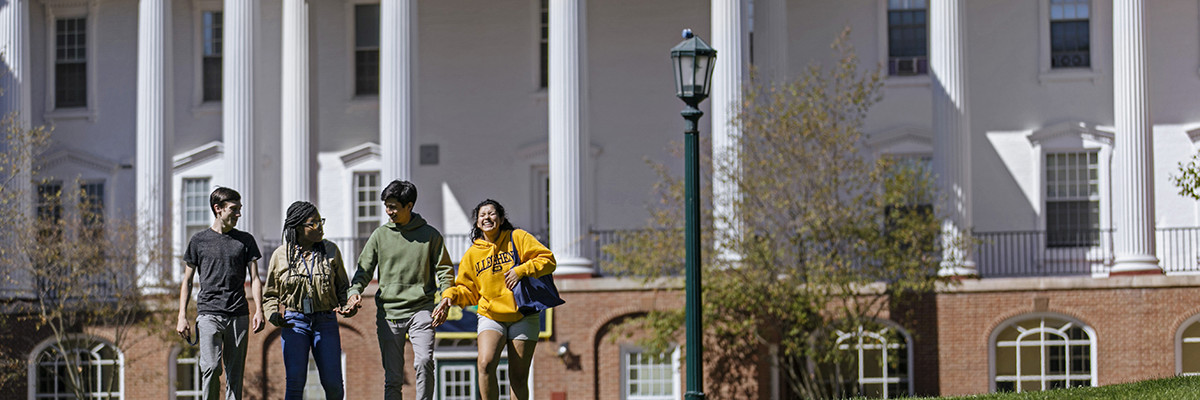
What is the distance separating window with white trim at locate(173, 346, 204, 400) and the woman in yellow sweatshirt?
866 inches

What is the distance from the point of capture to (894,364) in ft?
106

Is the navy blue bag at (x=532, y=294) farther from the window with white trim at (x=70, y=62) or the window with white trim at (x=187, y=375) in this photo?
the window with white trim at (x=70, y=62)

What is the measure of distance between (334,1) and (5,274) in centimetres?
911

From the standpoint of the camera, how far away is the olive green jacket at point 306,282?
15062mm

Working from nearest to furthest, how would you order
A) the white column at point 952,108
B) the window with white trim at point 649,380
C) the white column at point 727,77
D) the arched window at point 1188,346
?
the white column at point 727,77 < the arched window at point 1188,346 < the white column at point 952,108 < the window with white trim at point 649,380

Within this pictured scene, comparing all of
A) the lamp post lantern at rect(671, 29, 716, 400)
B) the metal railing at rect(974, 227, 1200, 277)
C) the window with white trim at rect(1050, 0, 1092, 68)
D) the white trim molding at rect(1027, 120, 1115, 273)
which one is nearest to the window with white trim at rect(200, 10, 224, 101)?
the metal railing at rect(974, 227, 1200, 277)

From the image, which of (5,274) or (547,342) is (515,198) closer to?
(547,342)

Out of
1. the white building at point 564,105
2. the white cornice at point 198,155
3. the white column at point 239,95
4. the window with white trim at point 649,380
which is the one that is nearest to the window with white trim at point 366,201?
the white building at point 564,105

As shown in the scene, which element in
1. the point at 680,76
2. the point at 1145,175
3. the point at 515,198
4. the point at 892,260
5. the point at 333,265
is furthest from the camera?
the point at 515,198

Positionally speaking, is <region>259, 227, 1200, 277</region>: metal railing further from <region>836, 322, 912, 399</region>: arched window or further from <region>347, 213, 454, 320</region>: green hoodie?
<region>347, 213, 454, 320</region>: green hoodie

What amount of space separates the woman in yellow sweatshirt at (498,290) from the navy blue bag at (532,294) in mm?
43

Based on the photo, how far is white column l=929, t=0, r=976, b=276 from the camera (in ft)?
112

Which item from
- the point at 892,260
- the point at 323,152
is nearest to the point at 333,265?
the point at 892,260

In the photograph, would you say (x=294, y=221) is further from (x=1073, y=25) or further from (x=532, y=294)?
(x=1073, y=25)
